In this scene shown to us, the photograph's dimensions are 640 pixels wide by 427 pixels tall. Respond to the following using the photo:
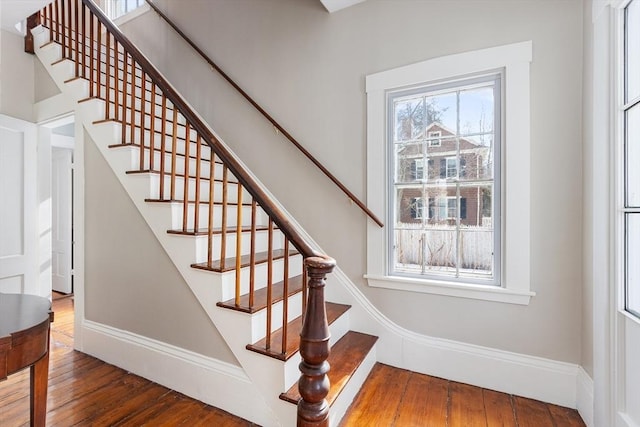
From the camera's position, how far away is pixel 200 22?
120 inches

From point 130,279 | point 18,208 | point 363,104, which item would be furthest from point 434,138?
point 18,208

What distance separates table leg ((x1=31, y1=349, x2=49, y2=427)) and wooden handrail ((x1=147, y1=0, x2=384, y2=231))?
179cm

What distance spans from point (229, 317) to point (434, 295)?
4.31 ft

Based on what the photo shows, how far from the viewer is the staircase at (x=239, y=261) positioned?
1.14 meters

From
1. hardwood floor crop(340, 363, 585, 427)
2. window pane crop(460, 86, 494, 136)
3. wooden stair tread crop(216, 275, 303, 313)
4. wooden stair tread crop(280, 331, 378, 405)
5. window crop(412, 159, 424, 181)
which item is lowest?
hardwood floor crop(340, 363, 585, 427)

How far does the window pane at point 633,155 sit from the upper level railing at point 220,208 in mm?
1382

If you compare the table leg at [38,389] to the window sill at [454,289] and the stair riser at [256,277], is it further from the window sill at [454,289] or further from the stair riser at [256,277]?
the window sill at [454,289]

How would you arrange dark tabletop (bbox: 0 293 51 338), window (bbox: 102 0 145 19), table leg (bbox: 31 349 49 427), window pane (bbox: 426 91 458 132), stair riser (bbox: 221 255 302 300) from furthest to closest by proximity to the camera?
window (bbox: 102 0 145 19), window pane (bbox: 426 91 458 132), stair riser (bbox: 221 255 302 300), table leg (bbox: 31 349 49 427), dark tabletop (bbox: 0 293 51 338)

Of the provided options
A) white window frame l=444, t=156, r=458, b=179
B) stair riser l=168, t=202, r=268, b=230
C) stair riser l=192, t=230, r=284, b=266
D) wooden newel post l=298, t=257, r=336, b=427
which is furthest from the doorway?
white window frame l=444, t=156, r=458, b=179

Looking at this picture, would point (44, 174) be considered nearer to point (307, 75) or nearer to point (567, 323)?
point (307, 75)

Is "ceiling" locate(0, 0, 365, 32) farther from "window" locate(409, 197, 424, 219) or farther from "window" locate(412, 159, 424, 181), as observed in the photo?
"window" locate(409, 197, 424, 219)

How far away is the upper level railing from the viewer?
3.65 feet

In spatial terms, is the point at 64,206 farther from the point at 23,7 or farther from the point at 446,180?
the point at 446,180

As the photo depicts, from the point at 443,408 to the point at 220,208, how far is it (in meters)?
1.94
